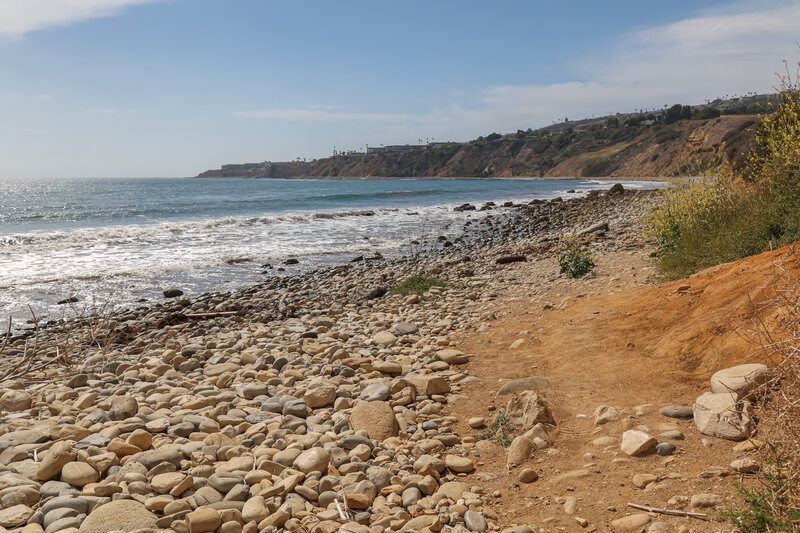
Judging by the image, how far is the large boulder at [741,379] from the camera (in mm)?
3744

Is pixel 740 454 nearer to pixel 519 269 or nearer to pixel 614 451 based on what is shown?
pixel 614 451

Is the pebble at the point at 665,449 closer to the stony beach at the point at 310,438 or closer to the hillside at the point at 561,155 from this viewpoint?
the stony beach at the point at 310,438

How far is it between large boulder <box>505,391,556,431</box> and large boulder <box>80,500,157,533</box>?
9.45 feet

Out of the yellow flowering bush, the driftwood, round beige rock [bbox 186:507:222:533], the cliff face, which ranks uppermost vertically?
the cliff face

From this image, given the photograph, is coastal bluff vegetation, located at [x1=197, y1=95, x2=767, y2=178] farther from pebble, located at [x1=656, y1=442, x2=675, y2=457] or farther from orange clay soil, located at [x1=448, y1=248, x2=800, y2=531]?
pebble, located at [x1=656, y1=442, x2=675, y2=457]

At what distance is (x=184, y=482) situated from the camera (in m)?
3.77

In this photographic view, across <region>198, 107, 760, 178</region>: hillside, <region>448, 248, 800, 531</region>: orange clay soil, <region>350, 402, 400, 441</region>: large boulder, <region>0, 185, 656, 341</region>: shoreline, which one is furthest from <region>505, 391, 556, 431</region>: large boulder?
<region>198, 107, 760, 178</region>: hillside

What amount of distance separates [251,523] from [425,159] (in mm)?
145287

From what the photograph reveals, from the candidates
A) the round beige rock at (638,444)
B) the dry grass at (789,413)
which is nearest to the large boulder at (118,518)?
the round beige rock at (638,444)

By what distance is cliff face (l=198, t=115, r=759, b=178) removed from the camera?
270ft

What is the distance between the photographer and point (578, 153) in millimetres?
108562

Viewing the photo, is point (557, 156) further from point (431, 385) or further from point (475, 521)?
point (475, 521)

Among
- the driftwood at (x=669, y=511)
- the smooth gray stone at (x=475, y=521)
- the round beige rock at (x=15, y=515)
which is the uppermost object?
the driftwood at (x=669, y=511)

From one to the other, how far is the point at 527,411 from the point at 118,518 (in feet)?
10.4
